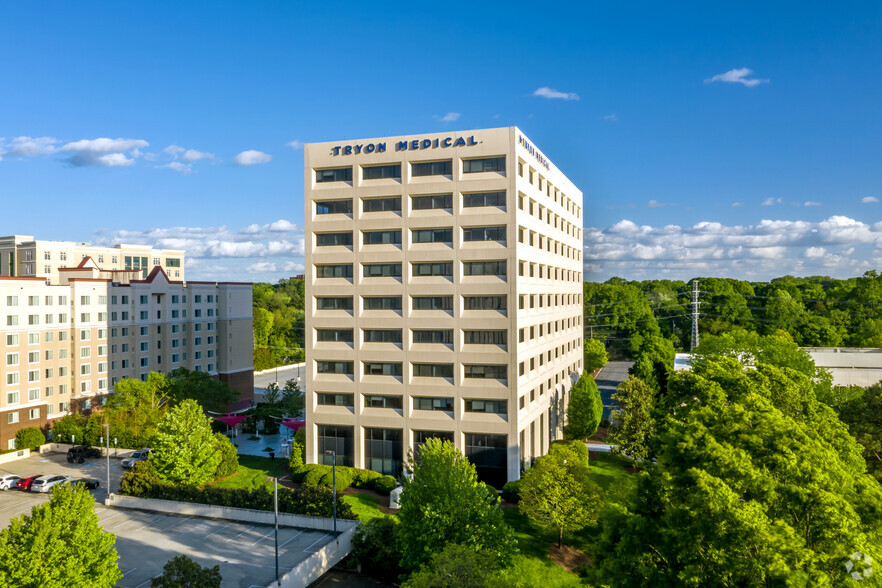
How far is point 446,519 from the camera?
1257 inches

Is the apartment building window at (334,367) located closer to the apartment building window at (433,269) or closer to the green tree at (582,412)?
the apartment building window at (433,269)

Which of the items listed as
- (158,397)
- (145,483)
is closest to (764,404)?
(145,483)

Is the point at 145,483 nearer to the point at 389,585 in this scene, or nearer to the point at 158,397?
the point at 389,585

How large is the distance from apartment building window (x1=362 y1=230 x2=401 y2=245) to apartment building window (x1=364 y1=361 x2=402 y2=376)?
423 inches

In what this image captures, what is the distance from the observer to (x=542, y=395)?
6038 centimetres

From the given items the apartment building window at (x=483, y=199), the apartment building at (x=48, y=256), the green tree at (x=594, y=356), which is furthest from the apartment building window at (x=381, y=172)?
the apartment building at (x=48, y=256)

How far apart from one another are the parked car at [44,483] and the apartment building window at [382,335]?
29.0 metres

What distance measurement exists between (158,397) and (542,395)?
47.5 meters

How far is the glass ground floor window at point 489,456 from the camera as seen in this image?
50.8 m

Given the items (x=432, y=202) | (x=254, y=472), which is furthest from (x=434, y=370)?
(x=254, y=472)

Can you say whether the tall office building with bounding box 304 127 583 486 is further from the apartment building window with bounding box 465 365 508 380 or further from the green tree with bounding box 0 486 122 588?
the green tree with bounding box 0 486 122 588

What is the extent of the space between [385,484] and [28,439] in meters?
43.5

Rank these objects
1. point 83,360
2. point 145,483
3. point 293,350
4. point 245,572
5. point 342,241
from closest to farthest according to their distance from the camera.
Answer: point 245,572, point 145,483, point 342,241, point 83,360, point 293,350

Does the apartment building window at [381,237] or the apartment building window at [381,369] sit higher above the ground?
the apartment building window at [381,237]
